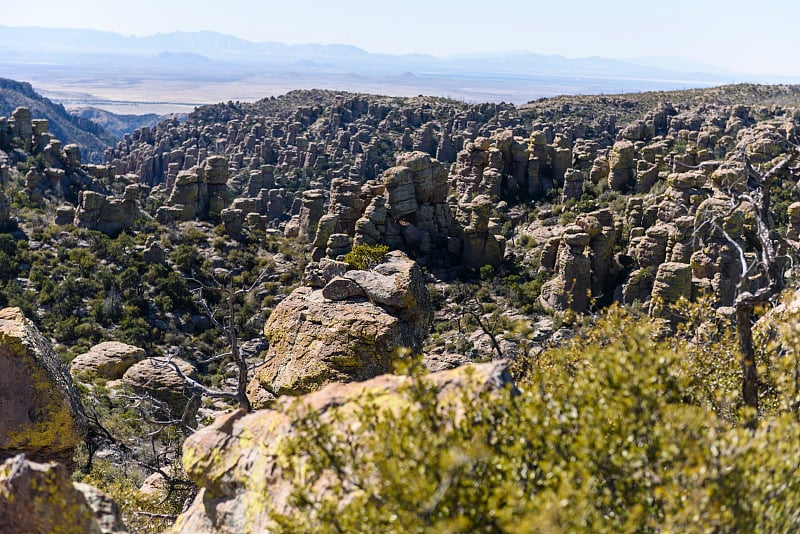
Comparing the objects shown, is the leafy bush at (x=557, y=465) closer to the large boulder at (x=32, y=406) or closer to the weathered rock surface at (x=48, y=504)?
the weathered rock surface at (x=48, y=504)

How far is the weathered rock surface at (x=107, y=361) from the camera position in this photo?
28125 millimetres

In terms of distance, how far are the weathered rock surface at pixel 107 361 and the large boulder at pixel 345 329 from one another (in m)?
13.5

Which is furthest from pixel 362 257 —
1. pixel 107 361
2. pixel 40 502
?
pixel 40 502

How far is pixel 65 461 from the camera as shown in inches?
625

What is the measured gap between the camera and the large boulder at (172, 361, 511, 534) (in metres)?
7.72

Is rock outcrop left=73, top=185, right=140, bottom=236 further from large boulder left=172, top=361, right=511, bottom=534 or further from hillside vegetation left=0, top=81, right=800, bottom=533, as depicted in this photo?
large boulder left=172, top=361, right=511, bottom=534

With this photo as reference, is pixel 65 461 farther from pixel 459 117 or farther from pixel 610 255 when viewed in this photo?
pixel 459 117

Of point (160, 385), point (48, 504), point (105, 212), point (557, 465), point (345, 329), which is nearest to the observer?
point (557, 465)

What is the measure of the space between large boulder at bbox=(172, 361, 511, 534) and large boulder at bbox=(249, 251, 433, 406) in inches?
247

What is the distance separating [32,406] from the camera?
15297mm

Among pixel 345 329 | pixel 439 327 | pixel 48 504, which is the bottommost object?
pixel 439 327

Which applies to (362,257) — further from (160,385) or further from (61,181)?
(61,181)

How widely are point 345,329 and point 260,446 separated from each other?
8049 mm

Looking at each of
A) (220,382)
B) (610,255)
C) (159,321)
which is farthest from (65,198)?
(610,255)
